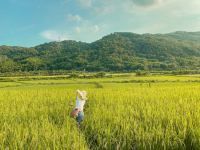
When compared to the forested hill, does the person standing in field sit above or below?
below

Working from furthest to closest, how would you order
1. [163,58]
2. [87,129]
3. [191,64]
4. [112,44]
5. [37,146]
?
[112,44]
[163,58]
[191,64]
[87,129]
[37,146]

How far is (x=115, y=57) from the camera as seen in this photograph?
4136 inches

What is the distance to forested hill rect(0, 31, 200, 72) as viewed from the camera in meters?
95.2

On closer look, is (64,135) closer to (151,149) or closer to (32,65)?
(151,149)

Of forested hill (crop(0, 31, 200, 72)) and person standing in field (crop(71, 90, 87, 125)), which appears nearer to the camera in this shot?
person standing in field (crop(71, 90, 87, 125))

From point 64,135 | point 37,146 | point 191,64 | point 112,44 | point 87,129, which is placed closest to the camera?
point 37,146

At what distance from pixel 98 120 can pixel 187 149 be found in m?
1.92

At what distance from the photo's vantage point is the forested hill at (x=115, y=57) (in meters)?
95.2

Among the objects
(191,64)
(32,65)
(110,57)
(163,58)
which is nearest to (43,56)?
(32,65)

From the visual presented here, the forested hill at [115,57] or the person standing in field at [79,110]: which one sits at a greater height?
the forested hill at [115,57]

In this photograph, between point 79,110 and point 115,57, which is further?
point 115,57

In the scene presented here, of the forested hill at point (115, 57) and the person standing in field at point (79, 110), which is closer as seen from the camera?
the person standing in field at point (79, 110)

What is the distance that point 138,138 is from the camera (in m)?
4.76

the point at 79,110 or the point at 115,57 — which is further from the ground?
the point at 115,57
